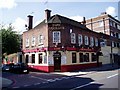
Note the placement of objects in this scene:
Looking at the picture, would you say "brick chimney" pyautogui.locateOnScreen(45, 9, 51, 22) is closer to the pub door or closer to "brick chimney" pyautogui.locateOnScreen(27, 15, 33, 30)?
"brick chimney" pyautogui.locateOnScreen(27, 15, 33, 30)

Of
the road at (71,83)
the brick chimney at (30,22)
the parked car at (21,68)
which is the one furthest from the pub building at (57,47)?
the road at (71,83)

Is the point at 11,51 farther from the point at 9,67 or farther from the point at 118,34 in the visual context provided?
the point at 118,34

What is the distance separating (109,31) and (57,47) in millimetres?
21765

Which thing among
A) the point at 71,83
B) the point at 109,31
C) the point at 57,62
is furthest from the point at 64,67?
the point at 109,31

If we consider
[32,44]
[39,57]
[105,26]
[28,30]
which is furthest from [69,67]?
[105,26]

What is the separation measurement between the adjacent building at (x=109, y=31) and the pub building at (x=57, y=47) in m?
10.2

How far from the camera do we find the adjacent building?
152ft

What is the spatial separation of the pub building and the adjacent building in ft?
33.4

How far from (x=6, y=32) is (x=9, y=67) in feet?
52.7

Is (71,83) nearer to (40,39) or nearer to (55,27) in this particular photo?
(55,27)

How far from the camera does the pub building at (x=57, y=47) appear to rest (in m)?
31.0

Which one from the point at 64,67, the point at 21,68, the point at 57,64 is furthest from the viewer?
the point at 57,64

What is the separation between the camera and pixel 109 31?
49.2m

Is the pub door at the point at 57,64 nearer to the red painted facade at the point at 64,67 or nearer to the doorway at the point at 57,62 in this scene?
the doorway at the point at 57,62
